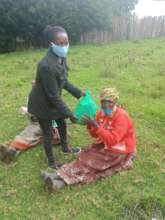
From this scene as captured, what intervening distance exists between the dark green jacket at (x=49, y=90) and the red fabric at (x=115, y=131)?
1.37ft

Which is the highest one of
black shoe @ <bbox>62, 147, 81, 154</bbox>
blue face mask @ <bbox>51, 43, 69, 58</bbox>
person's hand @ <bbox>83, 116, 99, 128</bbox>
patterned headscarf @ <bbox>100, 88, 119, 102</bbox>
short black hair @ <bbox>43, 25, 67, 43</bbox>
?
short black hair @ <bbox>43, 25, 67, 43</bbox>

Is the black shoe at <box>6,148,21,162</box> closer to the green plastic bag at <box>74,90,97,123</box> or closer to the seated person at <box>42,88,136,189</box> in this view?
the seated person at <box>42,88,136,189</box>

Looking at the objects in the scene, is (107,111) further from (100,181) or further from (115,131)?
(100,181)

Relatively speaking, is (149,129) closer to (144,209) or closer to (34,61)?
(144,209)

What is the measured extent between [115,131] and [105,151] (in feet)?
1.13

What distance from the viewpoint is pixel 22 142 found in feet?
16.5

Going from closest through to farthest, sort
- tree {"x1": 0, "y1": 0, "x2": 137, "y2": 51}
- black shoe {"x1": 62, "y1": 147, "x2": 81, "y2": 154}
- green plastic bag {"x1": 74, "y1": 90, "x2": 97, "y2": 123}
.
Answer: green plastic bag {"x1": 74, "y1": 90, "x2": 97, "y2": 123}
black shoe {"x1": 62, "y1": 147, "x2": 81, "y2": 154}
tree {"x1": 0, "y1": 0, "x2": 137, "y2": 51}

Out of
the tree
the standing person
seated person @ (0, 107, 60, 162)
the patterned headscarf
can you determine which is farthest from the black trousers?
the tree

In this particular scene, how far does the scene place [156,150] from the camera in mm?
4969

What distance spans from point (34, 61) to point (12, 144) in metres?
7.72

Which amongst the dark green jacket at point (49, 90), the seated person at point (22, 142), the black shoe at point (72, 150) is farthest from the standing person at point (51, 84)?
the seated person at point (22, 142)

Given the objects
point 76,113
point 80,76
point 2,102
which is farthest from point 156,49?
point 76,113

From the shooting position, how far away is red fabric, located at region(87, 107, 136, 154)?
13.2 feet

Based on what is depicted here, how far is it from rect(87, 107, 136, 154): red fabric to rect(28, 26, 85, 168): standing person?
0.37 meters
